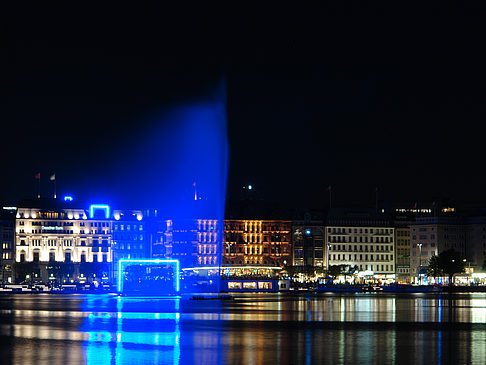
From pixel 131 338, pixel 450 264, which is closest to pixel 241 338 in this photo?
pixel 131 338

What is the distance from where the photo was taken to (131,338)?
179 feet

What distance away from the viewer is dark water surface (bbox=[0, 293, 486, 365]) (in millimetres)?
45594

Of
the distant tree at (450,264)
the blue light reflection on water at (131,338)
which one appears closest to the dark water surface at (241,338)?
the blue light reflection on water at (131,338)

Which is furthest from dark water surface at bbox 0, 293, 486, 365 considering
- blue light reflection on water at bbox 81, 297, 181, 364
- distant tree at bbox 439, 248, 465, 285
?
distant tree at bbox 439, 248, 465, 285

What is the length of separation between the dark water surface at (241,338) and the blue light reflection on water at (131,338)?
0.05m

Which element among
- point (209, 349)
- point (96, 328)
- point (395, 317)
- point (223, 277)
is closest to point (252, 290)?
point (223, 277)

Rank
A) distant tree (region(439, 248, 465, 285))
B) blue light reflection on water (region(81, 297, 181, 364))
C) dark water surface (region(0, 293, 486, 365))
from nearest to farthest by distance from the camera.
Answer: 1. blue light reflection on water (region(81, 297, 181, 364))
2. dark water surface (region(0, 293, 486, 365))
3. distant tree (region(439, 248, 465, 285))

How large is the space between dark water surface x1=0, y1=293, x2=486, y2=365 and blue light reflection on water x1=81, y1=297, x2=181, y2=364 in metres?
0.05

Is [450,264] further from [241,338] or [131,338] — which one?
[131,338]

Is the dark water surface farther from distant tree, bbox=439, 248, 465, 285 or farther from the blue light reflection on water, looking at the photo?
distant tree, bbox=439, 248, 465, 285

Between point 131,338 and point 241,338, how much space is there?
5.88 m

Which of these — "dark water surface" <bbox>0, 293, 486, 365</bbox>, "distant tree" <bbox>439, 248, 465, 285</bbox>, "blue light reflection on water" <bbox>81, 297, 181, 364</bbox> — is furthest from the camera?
"distant tree" <bbox>439, 248, 465, 285</bbox>

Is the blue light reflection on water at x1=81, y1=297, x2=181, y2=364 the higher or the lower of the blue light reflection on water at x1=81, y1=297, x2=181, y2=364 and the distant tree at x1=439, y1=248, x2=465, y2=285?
the lower

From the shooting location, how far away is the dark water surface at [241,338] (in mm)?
45594
